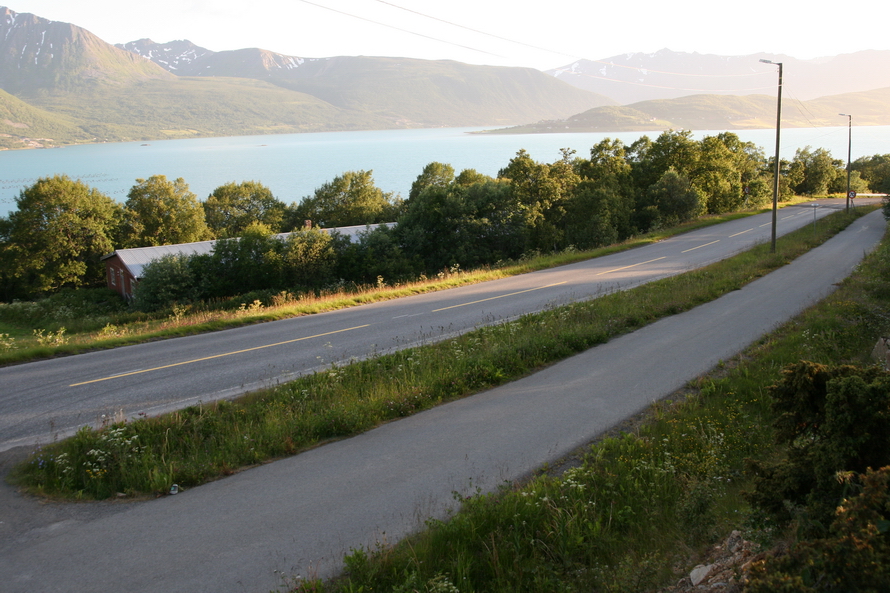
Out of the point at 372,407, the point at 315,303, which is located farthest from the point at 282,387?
the point at 315,303

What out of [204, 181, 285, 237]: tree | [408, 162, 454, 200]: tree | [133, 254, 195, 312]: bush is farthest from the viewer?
[204, 181, 285, 237]: tree

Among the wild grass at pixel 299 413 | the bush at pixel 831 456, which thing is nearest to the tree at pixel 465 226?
the wild grass at pixel 299 413

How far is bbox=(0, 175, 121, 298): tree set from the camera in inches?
1853

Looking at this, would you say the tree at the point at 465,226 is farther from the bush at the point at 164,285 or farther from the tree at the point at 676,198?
the tree at the point at 676,198

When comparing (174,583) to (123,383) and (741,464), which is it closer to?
(741,464)

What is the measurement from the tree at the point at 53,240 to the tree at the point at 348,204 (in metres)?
20.8

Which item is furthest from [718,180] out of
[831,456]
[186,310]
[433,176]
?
[831,456]

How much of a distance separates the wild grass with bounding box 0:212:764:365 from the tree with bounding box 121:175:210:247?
8.34 m

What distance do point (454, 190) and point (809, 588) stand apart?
36.9 m

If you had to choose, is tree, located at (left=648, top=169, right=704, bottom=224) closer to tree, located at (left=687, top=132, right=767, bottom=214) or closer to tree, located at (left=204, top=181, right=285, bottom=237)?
tree, located at (left=687, top=132, right=767, bottom=214)

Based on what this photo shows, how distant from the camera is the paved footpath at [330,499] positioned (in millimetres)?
5023

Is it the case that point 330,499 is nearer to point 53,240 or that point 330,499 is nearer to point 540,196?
point 540,196

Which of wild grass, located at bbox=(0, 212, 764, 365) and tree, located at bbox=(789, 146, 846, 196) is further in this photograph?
tree, located at bbox=(789, 146, 846, 196)

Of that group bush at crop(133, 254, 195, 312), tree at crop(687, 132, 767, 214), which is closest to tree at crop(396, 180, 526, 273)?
bush at crop(133, 254, 195, 312)
